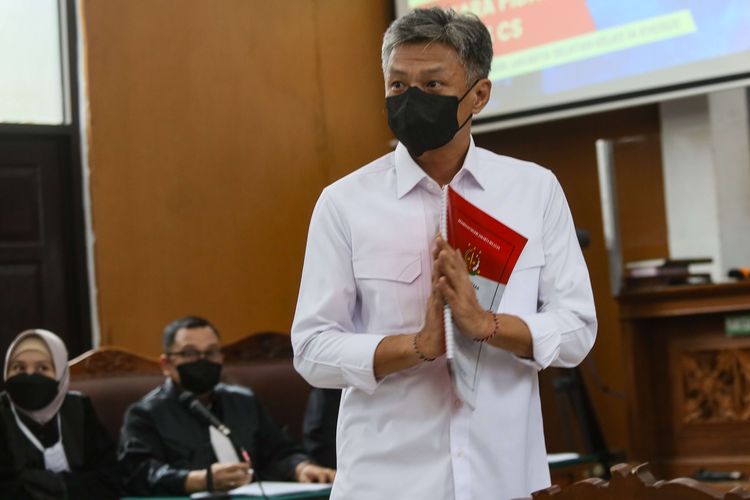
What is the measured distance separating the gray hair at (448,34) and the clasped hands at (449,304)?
0.95 ft

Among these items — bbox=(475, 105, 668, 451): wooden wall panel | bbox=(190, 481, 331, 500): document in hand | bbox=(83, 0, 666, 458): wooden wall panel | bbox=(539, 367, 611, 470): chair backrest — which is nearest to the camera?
bbox=(190, 481, 331, 500): document in hand

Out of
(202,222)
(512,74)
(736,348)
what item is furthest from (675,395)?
(202,222)

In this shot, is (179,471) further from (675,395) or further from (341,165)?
(341,165)

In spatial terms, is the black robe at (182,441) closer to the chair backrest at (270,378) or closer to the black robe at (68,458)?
the black robe at (68,458)

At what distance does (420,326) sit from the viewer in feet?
5.17

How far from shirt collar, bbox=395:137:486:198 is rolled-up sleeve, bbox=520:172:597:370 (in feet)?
0.37

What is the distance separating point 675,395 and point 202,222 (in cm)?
250

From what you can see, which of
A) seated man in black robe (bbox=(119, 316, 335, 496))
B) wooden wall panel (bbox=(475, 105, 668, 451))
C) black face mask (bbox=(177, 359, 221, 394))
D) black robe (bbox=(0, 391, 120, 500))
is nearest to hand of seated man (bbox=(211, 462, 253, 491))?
seated man in black robe (bbox=(119, 316, 335, 496))

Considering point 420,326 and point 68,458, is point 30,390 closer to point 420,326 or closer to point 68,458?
point 68,458

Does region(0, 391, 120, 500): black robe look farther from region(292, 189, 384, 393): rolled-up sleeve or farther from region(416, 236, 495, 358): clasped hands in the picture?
region(416, 236, 495, 358): clasped hands

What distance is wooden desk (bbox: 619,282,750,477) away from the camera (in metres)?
4.52

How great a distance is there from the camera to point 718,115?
18.4ft

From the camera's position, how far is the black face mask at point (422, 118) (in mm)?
1560

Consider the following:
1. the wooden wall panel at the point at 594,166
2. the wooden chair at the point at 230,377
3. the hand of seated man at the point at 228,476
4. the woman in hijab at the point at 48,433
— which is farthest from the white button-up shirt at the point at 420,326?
the wooden wall panel at the point at 594,166
